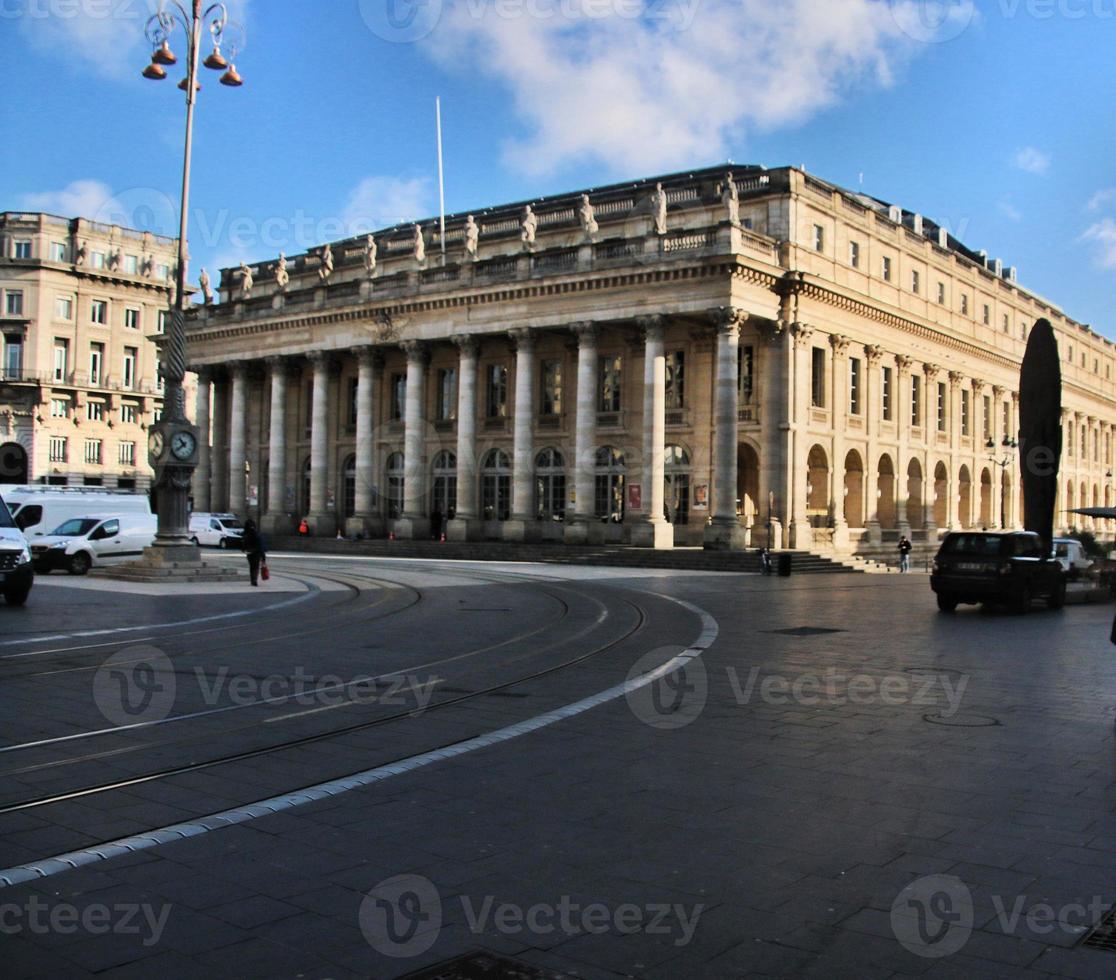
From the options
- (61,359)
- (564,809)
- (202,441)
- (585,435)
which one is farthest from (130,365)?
(564,809)

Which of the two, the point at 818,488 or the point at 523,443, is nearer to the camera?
the point at 523,443

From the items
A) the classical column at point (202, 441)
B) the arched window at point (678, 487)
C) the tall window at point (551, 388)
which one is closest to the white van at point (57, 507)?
the tall window at point (551, 388)

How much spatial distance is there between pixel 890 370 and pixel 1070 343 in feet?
112

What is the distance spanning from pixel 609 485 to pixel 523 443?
4314mm

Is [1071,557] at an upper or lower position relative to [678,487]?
lower

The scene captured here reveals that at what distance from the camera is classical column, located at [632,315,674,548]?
4388 centimetres

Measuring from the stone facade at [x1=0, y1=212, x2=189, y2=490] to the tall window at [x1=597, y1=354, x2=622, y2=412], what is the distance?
122 feet

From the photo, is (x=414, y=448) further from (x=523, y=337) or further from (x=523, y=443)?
(x=523, y=337)

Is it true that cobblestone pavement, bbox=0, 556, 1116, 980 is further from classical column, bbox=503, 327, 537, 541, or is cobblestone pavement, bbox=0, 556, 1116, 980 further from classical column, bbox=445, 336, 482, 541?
classical column, bbox=445, 336, 482, 541

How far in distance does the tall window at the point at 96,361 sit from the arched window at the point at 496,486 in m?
38.5

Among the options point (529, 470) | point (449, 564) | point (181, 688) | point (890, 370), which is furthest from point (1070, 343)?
point (181, 688)

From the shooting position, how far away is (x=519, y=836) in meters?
6.03

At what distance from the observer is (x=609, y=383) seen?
49.2 metres

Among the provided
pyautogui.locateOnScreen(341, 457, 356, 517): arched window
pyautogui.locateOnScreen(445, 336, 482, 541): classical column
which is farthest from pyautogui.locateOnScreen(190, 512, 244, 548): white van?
pyautogui.locateOnScreen(445, 336, 482, 541): classical column
